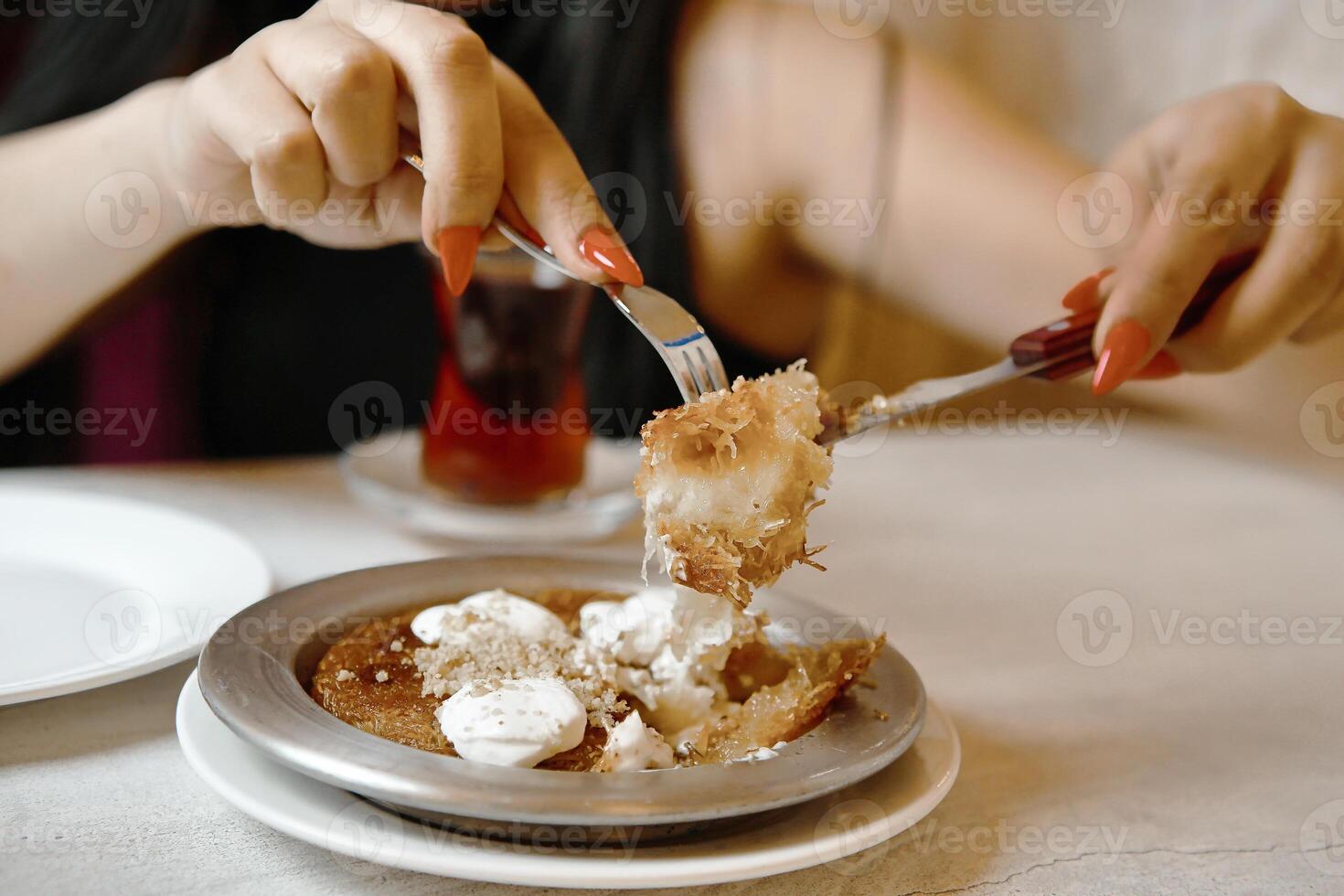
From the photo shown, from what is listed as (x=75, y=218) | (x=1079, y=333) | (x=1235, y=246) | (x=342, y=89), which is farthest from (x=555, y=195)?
(x=75, y=218)

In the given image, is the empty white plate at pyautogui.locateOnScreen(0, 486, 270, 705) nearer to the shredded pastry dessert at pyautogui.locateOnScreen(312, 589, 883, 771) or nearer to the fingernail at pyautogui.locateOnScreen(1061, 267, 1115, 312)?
the shredded pastry dessert at pyautogui.locateOnScreen(312, 589, 883, 771)

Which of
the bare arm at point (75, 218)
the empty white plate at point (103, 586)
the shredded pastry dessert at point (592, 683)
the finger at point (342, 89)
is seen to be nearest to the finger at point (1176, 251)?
the shredded pastry dessert at point (592, 683)

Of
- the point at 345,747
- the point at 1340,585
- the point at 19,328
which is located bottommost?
the point at 19,328

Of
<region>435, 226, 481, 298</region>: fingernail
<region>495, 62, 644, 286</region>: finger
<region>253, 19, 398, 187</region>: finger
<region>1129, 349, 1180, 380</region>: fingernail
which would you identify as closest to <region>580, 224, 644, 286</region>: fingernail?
<region>495, 62, 644, 286</region>: finger

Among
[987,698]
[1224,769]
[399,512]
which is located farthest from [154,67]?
[1224,769]

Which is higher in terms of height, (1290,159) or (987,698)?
(1290,159)

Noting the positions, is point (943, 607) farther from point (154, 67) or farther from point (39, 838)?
point (154, 67)
